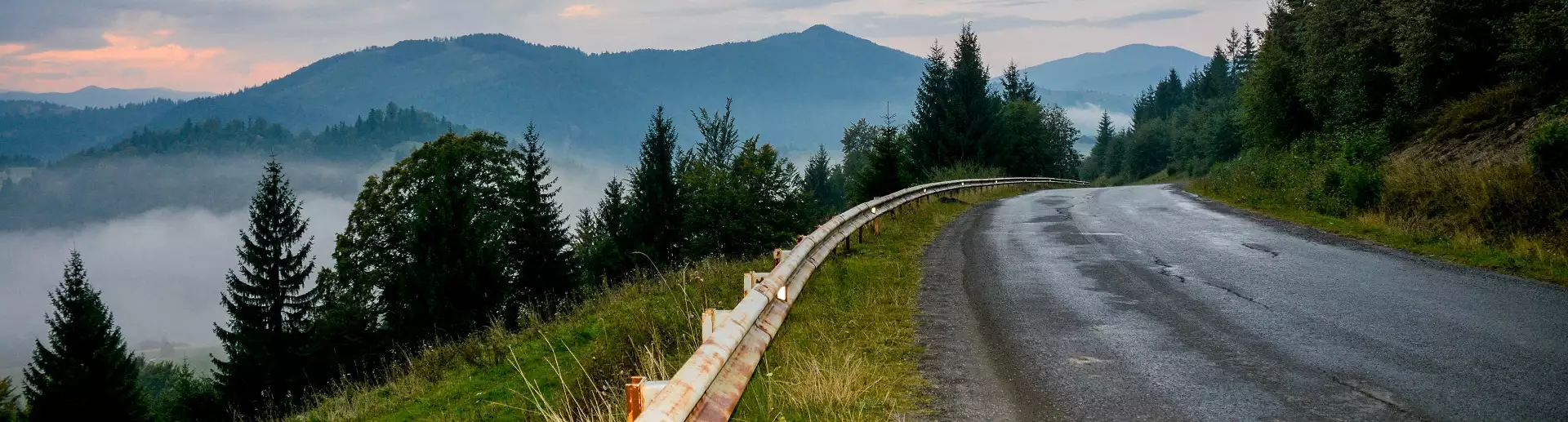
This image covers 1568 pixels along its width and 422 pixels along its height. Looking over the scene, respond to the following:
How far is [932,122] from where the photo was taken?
58438 millimetres

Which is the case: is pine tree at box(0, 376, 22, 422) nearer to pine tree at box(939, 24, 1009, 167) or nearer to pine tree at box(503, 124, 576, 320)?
pine tree at box(503, 124, 576, 320)

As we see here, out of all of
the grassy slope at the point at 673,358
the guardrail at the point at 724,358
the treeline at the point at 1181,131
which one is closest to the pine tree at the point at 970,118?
the treeline at the point at 1181,131

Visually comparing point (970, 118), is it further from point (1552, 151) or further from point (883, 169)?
point (1552, 151)

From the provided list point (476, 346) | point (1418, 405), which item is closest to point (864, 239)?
point (476, 346)

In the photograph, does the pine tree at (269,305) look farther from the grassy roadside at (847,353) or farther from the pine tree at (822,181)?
the pine tree at (822,181)

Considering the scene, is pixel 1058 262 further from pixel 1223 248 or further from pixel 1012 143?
pixel 1012 143

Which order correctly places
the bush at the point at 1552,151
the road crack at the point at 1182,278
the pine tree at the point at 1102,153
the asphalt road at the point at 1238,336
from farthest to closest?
1. the pine tree at the point at 1102,153
2. the bush at the point at 1552,151
3. the road crack at the point at 1182,278
4. the asphalt road at the point at 1238,336

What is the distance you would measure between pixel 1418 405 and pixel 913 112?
177 ft

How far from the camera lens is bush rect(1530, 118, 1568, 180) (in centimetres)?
1166

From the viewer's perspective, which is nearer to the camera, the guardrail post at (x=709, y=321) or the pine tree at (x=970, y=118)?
the guardrail post at (x=709, y=321)

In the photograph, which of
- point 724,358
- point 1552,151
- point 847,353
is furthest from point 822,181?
point 724,358

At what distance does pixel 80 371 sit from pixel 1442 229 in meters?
57.8

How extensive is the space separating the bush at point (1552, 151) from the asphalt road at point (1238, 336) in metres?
2.63

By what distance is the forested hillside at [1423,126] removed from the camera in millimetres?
11797
